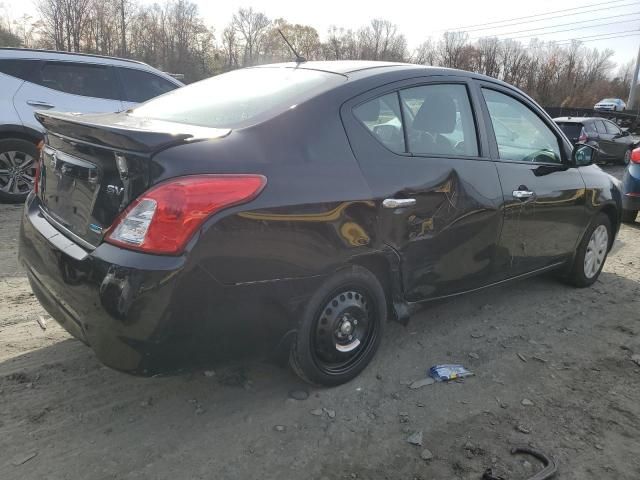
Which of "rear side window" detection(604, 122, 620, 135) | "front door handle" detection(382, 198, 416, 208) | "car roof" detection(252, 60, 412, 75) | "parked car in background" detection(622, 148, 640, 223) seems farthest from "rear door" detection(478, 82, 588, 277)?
"rear side window" detection(604, 122, 620, 135)

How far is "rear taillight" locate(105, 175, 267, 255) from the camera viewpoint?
212 cm

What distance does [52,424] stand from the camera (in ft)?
8.32

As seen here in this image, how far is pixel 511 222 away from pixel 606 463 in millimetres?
1634

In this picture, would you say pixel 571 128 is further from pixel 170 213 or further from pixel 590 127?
pixel 170 213

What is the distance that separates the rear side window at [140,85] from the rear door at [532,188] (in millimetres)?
5141

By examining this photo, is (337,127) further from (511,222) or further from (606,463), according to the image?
(606,463)

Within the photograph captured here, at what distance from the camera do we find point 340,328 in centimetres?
285

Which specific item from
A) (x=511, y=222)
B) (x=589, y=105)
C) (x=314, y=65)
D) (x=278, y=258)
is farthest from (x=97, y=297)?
(x=589, y=105)

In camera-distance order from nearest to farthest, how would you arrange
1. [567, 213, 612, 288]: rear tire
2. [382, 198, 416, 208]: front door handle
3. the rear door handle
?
[382, 198, 416, 208]: front door handle → [567, 213, 612, 288]: rear tire → the rear door handle

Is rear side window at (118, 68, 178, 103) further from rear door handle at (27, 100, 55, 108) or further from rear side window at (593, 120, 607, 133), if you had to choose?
rear side window at (593, 120, 607, 133)

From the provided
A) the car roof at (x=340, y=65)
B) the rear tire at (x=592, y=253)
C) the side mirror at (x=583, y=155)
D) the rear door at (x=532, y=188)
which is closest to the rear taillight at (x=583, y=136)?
the rear tire at (x=592, y=253)

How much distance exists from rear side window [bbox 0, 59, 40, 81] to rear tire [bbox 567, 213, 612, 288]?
21.6 ft

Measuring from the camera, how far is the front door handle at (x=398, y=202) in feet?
9.11

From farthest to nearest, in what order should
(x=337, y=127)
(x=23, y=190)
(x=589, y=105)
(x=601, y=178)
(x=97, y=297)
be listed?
1. (x=589, y=105)
2. (x=23, y=190)
3. (x=601, y=178)
4. (x=337, y=127)
5. (x=97, y=297)
